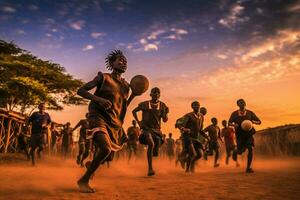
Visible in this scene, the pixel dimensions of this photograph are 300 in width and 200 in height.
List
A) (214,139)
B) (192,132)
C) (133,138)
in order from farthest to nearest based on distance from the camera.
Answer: (133,138) → (214,139) → (192,132)

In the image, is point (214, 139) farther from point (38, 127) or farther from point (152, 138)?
point (38, 127)

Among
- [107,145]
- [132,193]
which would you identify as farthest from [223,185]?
[107,145]

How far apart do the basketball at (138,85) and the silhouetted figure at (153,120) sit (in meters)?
3.16

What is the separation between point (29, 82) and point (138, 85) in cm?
2119

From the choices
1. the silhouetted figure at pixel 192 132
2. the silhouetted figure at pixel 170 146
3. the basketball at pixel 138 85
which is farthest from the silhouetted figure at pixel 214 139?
the basketball at pixel 138 85

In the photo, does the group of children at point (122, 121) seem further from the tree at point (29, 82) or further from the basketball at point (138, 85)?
the tree at point (29, 82)

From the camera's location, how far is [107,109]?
20.1 ft

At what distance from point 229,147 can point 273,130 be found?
13560 millimetres

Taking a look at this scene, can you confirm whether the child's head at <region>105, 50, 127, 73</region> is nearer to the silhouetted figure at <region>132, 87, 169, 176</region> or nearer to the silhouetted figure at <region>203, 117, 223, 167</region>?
the silhouetted figure at <region>132, 87, 169, 176</region>

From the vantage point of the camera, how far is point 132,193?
609cm

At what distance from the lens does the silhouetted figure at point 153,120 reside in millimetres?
9703

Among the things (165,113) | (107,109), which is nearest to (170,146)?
(165,113)

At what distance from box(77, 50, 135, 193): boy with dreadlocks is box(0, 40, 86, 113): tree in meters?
21.0

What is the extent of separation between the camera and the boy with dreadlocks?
5.90 metres
